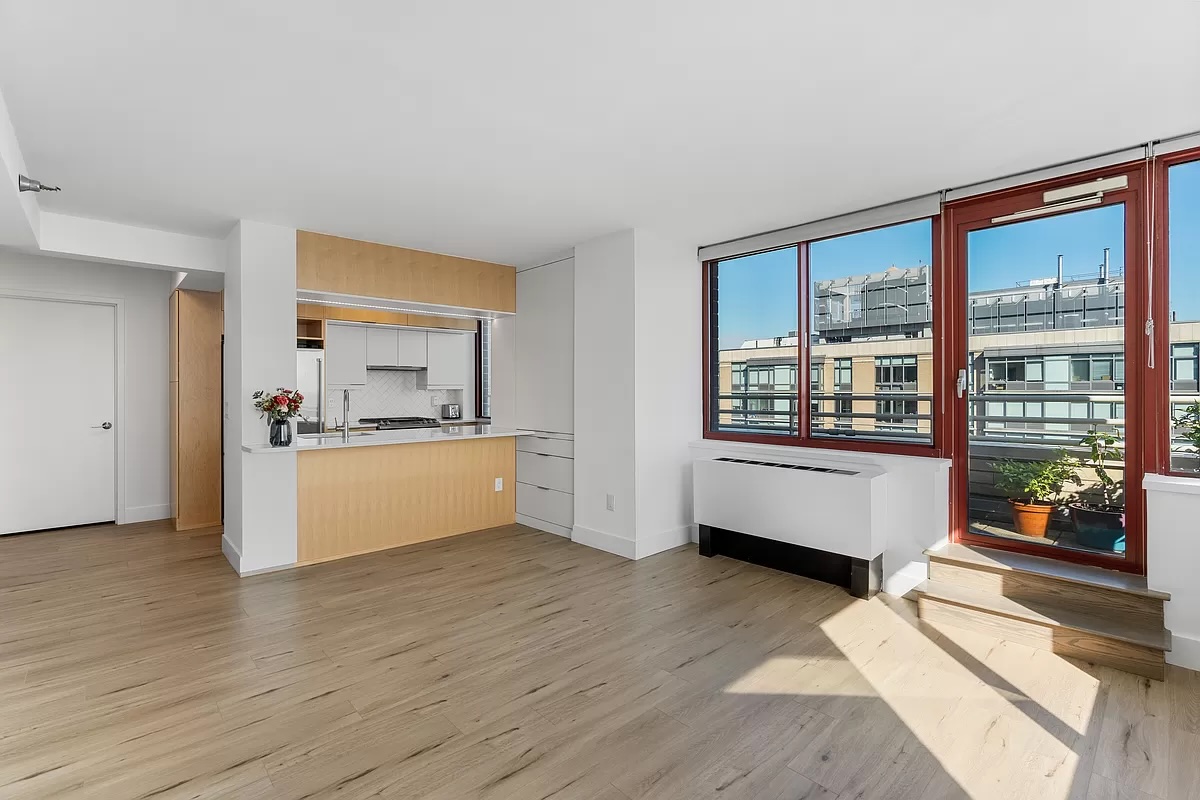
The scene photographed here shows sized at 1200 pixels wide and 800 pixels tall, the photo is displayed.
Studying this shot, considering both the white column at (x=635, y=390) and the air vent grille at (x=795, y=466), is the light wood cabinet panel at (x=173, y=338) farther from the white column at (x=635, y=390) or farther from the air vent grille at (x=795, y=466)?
the air vent grille at (x=795, y=466)

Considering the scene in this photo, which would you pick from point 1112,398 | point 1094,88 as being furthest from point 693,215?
point 1112,398

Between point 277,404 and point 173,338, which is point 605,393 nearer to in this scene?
point 277,404

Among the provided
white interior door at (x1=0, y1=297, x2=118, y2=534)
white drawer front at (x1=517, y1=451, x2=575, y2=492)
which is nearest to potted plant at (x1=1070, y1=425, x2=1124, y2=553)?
white drawer front at (x1=517, y1=451, x2=575, y2=492)

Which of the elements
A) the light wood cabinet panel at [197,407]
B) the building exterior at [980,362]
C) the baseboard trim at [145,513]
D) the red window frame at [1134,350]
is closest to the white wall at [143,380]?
the baseboard trim at [145,513]

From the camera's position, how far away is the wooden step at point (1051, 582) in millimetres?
2791

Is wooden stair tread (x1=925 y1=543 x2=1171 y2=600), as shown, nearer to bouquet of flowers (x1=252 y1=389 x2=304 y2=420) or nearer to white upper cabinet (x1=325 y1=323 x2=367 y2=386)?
bouquet of flowers (x1=252 y1=389 x2=304 y2=420)

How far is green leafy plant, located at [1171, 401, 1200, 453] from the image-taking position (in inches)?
112

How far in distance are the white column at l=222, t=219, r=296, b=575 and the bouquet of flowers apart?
55mm

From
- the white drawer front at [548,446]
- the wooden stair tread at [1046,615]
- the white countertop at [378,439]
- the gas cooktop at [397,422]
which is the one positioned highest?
the gas cooktop at [397,422]

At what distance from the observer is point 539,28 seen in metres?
1.98

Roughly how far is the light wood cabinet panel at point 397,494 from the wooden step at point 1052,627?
11.6 ft

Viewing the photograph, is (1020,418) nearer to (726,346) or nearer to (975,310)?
(975,310)

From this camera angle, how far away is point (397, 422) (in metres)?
6.76

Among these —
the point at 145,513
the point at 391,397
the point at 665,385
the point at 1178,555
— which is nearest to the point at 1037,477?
the point at 1178,555
